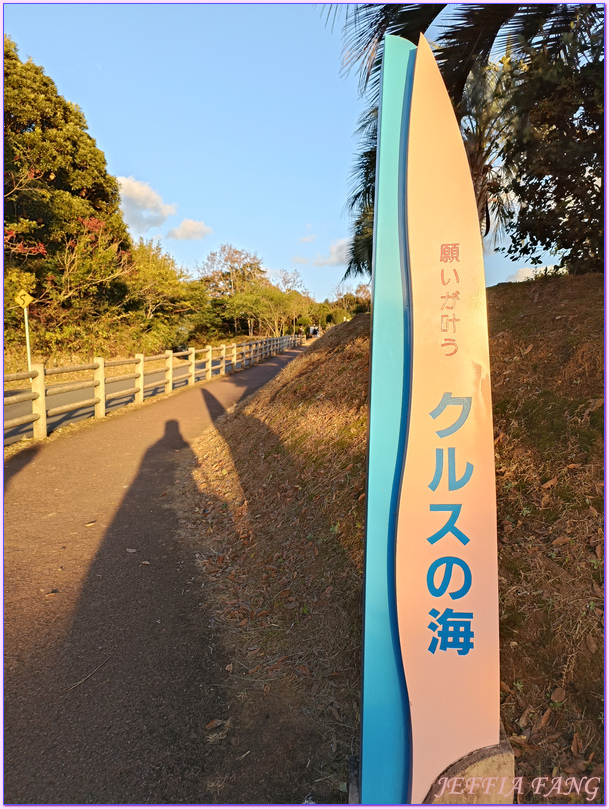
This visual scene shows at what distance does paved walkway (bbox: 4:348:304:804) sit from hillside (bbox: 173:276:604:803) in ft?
0.81

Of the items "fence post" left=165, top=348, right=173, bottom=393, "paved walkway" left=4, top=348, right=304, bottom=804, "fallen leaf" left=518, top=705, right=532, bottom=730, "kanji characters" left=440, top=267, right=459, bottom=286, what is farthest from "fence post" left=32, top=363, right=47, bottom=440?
"fallen leaf" left=518, top=705, right=532, bottom=730

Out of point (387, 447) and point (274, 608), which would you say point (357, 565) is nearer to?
point (274, 608)

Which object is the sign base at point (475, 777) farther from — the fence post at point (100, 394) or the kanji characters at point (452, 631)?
the fence post at point (100, 394)

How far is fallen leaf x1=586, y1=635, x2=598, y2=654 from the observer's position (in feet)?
8.51

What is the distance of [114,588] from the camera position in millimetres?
3975

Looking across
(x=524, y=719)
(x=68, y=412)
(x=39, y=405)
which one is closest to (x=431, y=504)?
(x=524, y=719)

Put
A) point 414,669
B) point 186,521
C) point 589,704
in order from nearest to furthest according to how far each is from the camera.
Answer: point 414,669 < point 589,704 < point 186,521

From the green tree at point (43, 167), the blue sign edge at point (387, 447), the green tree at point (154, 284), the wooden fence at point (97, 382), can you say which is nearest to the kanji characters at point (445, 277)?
the blue sign edge at point (387, 447)

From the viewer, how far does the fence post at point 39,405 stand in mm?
7801

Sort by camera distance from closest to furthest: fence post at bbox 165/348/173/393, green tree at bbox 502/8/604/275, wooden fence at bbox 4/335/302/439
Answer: green tree at bbox 502/8/604/275, wooden fence at bbox 4/335/302/439, fence post at bbox 165/348/173/393

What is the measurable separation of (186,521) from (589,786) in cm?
429

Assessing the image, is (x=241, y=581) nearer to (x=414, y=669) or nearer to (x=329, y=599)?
(x=329, y=599)

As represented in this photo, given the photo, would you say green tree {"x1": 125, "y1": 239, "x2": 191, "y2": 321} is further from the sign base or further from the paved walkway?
the sign base

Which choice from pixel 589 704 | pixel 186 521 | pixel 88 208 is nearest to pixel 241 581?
pixel 186 521
